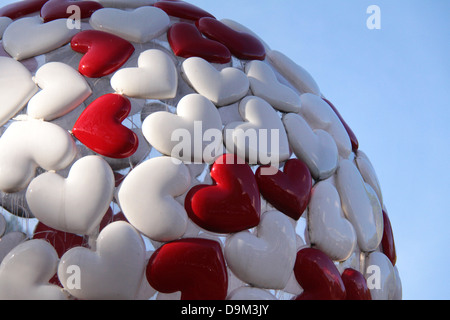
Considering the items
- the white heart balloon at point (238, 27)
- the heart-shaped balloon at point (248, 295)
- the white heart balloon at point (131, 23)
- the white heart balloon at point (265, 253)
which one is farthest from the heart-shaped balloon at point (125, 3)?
the heart-shaped balloon at point (248, 295)

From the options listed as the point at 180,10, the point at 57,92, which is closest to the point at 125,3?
the point at 180,10

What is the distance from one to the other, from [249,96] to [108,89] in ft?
3.45

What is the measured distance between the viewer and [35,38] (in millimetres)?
4629

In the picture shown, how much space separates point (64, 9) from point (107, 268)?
231 cm

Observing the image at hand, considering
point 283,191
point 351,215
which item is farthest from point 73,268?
point 351,215

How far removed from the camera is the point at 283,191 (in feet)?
13.9

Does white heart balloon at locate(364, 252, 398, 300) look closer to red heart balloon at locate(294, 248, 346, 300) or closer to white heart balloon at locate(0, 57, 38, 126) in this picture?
red heart balloon at locate(294, 248, 346, 300)

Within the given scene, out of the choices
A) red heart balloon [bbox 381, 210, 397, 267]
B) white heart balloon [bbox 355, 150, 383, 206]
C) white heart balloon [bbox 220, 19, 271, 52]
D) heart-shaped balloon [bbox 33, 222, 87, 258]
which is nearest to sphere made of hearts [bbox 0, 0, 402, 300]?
heart-shaped balloon [bbox 33, 222, 87, 258]

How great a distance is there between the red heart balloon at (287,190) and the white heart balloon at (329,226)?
10 centimetres

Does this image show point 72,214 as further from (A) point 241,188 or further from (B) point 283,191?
(B) point 283,191

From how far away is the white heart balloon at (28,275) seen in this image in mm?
3764

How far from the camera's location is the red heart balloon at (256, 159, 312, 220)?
4.23 m

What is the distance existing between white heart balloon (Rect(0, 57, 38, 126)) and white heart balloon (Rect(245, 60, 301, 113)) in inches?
64.7
